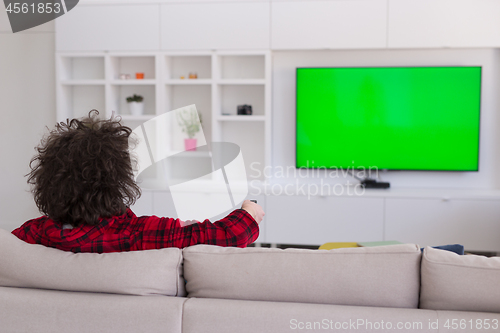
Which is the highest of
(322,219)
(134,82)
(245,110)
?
(134,82)

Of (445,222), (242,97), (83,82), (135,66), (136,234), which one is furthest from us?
(135,66)

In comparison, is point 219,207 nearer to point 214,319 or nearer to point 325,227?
point 325,227

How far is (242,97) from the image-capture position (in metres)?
4.12

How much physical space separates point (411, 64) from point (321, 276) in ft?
10.7

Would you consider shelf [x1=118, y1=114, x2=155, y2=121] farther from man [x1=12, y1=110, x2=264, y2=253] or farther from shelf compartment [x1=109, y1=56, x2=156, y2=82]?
man [x1=12, y1=110, x2=264, y2=253]

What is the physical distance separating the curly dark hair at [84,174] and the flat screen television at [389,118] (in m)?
2.88

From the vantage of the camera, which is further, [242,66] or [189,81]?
[242,66]

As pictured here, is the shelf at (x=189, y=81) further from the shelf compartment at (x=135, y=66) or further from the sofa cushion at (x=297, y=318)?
the sofa cushion at (x=297, y=318)

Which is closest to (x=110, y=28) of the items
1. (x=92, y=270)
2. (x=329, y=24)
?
(x=329, y=24)

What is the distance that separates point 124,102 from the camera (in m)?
4.25

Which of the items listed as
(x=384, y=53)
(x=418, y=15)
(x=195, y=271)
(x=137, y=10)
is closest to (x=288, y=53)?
(x=384, y=53)

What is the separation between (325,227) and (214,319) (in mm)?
2731
